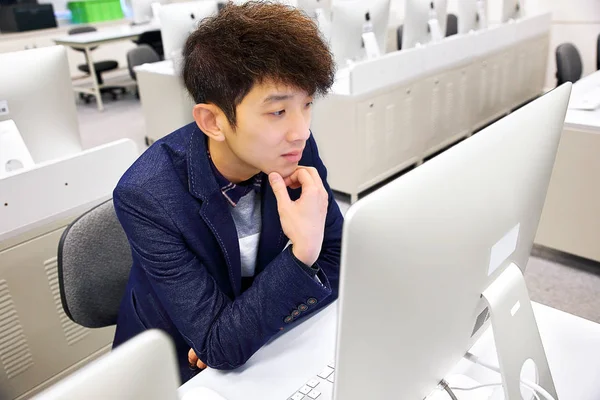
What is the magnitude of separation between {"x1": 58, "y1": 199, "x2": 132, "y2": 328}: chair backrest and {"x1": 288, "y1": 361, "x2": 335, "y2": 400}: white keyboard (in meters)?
0.56

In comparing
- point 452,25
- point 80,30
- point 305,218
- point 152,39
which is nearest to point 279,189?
point 305,218

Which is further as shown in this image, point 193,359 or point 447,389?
point 193,359

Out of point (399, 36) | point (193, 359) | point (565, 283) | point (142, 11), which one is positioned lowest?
point (565, 283)

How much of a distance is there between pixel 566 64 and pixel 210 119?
8.88ft

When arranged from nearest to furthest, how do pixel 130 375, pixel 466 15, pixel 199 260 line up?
pixel 130 375
pixel 199 260
pixel 466 15

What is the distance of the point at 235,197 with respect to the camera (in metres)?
0.92

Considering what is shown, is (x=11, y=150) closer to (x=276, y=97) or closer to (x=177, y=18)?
(x=276, y=97)

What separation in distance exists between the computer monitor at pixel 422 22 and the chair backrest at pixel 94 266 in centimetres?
260

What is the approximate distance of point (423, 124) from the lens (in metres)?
3.06

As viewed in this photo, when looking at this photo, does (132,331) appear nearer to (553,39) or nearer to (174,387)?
(174,387)

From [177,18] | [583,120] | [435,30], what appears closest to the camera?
[583,120]

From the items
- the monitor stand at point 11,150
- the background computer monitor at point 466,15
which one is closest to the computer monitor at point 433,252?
the monitor stand at point 11,150

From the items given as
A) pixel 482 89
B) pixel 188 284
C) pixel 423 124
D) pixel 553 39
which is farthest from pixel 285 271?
pixel 553 39

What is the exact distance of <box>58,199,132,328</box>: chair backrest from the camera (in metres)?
1.05
